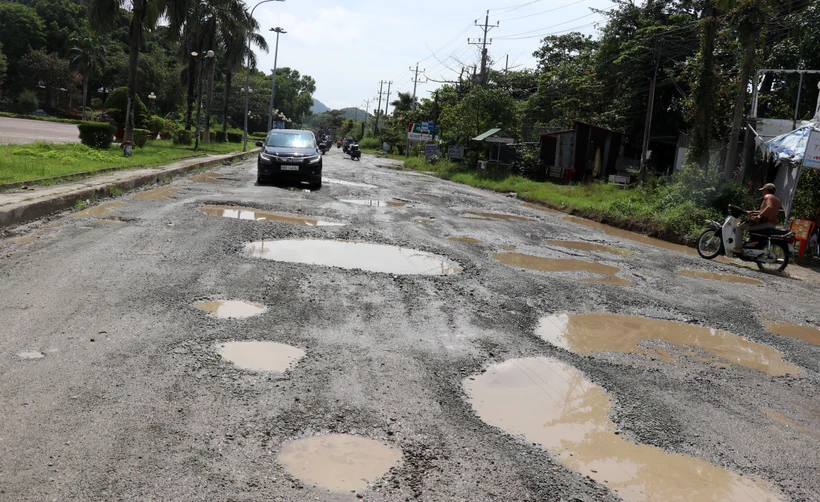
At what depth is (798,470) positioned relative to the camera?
3.43 m

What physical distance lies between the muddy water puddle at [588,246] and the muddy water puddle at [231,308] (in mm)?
6933

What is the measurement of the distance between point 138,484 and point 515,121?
35.9 m

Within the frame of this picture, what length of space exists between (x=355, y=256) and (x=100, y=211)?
449cm

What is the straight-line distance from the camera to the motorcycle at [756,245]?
444 inches

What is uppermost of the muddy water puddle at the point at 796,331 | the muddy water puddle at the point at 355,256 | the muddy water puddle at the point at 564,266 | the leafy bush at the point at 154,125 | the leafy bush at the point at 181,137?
the leafy bush at the point at 154,125

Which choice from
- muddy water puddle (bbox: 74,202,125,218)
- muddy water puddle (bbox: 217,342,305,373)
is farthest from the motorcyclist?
muddy water puddle (bbox: 74,202,125,218)

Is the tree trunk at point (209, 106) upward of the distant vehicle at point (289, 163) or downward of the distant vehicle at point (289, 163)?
upward

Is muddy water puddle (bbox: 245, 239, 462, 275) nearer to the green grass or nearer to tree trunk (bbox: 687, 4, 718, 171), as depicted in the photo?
the green grass

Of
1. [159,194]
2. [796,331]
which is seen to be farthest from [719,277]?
[159,194]

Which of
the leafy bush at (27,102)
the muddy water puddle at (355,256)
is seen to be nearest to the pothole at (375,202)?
the muddy water puddle at (355,256)

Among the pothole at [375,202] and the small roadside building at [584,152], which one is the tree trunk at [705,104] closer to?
the pothole at [375,202]

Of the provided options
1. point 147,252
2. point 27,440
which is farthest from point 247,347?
point 147,252

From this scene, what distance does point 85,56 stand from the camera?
2596 inches

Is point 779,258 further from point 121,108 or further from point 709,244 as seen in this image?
point 121,108
